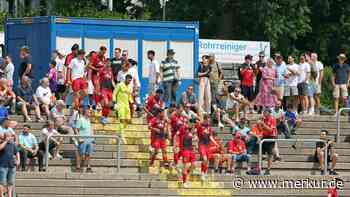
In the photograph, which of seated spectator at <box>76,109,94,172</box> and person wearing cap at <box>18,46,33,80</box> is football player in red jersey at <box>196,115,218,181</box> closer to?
seated spectator at <box>76,109,94,172</box>

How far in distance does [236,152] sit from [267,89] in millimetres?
3353

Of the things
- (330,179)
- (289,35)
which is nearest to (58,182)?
(330,179)

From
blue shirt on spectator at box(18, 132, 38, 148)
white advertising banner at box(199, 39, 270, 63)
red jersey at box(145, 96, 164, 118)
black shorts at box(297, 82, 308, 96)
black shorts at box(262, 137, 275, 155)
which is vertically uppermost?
white advertising banner at box(199, 39, 270, 63)

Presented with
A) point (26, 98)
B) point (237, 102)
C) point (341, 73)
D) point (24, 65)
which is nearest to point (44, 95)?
point (26, 98)

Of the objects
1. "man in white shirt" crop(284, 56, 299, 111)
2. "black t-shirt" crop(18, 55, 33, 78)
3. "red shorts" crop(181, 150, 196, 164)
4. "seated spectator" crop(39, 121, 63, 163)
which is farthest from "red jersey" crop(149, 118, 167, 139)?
"man in white shirt" crop(284, 56, 299, 111)

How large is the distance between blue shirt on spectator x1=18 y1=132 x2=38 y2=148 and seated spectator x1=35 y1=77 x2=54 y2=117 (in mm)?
2000

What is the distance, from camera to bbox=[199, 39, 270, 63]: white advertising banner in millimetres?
45281

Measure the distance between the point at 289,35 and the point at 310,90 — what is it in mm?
18423

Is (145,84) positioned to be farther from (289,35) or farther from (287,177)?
(289,35)

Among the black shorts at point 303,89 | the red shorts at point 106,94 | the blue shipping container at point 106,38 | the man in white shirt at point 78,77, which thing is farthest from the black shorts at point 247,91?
the man in white shirt at point 78,77

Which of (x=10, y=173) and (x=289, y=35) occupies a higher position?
(x=289, y=35)

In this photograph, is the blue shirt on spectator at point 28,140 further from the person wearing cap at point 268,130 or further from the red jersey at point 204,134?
the person wearing cap at point 268,130

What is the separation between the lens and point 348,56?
57.6m

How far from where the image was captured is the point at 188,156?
32656 millimetres
